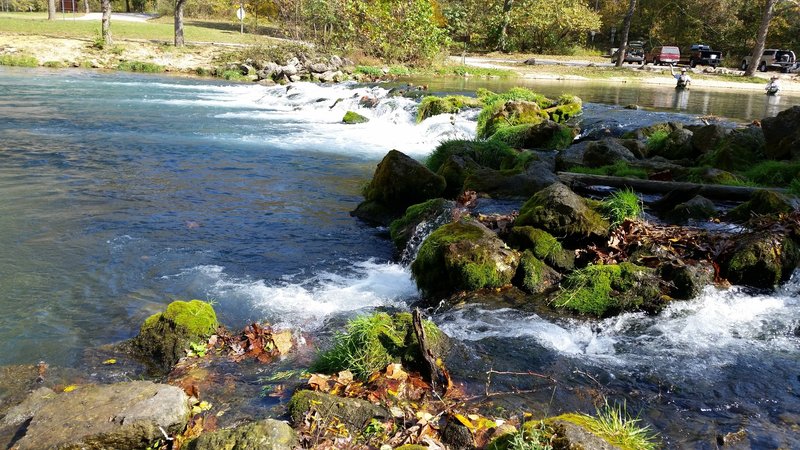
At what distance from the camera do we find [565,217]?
7.12 metres

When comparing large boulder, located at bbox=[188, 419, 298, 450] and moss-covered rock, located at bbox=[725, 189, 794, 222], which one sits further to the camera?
moss-covered rock, located at bbox=[725, 189, 794, 222]

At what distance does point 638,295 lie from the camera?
619cm

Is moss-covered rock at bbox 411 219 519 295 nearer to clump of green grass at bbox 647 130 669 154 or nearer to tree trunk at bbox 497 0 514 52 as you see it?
clump of green grass at bbox 647 130 669 154

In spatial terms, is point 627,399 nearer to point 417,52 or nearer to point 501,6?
point 417,52

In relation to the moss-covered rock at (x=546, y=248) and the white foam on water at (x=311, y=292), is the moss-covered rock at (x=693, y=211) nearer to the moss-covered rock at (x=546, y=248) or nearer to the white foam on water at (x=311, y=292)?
the moss-covered rock at (x=546, y=248)

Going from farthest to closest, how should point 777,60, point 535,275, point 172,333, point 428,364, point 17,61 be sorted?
point 777,60 < point 17,61 < point 535,275 < point 172,333 < point 428,364

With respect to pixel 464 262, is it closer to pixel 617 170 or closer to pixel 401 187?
pixel 401 187

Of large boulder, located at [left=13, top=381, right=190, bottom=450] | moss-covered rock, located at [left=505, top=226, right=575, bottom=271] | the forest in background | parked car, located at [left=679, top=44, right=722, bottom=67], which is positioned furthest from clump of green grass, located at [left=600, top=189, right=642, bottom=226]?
parked car, located at [left=679, top=44, right=722, bottom=67]

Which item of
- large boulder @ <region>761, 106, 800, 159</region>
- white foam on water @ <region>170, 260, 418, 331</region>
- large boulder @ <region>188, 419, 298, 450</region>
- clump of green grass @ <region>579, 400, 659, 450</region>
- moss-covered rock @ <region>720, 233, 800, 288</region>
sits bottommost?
white foam on water @ <region>170, 260, 418, 331</region>

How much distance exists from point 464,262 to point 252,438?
354 cm

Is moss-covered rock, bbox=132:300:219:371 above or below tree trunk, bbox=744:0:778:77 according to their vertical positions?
below

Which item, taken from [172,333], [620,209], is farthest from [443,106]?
[172,333]

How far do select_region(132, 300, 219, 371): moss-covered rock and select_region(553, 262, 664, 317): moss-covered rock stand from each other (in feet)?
11.4

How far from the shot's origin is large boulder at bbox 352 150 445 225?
10.3 meters
